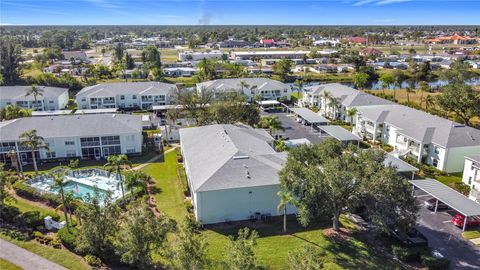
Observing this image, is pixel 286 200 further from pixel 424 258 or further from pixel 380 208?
pixel 424 258

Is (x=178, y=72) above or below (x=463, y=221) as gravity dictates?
above

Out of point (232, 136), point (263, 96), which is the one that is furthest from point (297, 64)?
point (232, 136)

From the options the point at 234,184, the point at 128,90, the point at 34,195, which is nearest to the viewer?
the point at 234,184

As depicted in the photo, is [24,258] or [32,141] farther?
[32,141]

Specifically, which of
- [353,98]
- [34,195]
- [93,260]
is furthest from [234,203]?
[353,98]

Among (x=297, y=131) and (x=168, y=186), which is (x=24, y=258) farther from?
(x=297, y=131)

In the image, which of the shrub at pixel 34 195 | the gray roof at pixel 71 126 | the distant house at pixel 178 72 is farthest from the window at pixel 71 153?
the distant house at pixel 178 72

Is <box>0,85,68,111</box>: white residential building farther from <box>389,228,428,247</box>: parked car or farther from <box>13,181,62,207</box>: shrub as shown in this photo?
<box>389,228,428,247</box>: parked car
